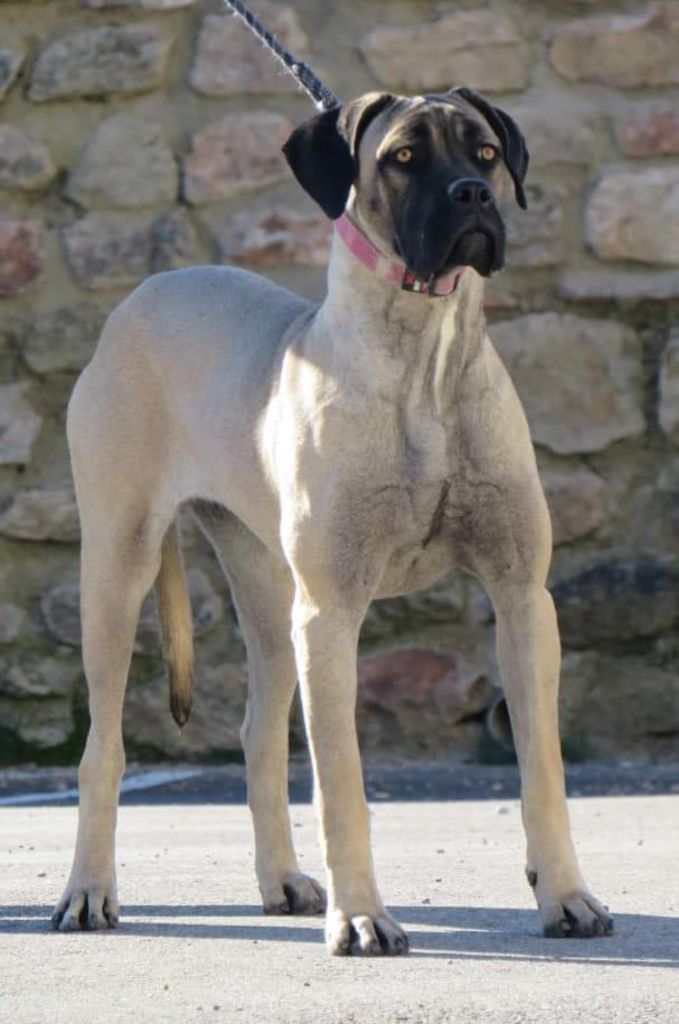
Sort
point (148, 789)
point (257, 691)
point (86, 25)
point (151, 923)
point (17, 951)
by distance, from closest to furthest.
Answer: point (17, 951) < point (151, 923) < point (257, 691) < point (148, 789) < point (86, 25)

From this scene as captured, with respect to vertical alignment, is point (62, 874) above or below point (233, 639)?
below

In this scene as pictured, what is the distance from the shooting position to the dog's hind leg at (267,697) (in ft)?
15.5

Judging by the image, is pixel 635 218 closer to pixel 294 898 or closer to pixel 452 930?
pixel 294 898

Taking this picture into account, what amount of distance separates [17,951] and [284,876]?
2.69 ft

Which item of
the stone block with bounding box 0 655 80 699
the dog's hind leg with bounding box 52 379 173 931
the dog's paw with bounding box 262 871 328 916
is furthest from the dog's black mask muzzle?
the stone block with bounding box 0 655 80 699

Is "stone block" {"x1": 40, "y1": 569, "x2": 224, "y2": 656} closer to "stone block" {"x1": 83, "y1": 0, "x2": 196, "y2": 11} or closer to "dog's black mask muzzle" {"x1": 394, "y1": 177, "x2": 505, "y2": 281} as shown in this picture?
"stone block" {"x1": 83, "y1": 0, "x2": 196, "y2": 11}

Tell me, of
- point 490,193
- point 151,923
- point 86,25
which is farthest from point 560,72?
point 151,923

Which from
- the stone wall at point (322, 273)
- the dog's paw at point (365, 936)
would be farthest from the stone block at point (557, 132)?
the dog's paw at point (365, 936)

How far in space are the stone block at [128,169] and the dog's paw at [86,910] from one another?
318 centimetres

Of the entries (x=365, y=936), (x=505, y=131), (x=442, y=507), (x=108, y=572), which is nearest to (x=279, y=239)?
(x=108, y=572)

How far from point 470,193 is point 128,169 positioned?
3310 millimetres

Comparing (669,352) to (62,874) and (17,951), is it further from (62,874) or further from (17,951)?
(17,951)

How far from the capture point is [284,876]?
15.5 feet

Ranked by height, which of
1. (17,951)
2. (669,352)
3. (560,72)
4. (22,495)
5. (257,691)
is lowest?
(17,951)
